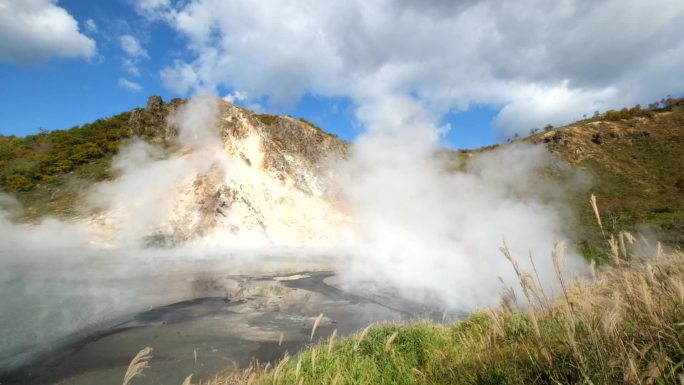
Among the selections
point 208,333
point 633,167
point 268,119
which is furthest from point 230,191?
point 633,167

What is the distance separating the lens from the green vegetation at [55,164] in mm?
19105

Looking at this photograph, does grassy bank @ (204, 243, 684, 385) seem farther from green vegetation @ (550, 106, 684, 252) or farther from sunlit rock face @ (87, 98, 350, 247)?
green vegetation @ (550, 106, 684, 252)

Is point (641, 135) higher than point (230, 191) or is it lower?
higher

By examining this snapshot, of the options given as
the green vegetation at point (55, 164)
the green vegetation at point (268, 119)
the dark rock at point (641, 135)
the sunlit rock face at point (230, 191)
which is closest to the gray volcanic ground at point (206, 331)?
the sunlit rock face at point (230, 191)

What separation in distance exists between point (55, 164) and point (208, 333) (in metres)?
21.7

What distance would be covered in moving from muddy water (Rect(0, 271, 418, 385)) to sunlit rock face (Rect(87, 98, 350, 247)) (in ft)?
25.2

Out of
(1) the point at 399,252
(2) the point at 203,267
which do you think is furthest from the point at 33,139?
(1) the point at 399,252

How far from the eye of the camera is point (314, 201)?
962 inches

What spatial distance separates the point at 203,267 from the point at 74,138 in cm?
2220

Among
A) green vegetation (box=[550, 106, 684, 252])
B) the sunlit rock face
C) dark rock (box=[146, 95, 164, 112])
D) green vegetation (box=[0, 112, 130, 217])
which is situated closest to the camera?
the sunlit rock face

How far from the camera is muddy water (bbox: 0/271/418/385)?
5230 millimetres

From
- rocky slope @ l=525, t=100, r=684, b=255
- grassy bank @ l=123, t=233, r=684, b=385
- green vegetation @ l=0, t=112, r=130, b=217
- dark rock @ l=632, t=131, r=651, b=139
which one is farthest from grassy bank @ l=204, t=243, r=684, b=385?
dark rock @ l=632, t=131, r=651, b=139

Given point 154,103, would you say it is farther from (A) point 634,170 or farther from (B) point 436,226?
(A) point 634,170

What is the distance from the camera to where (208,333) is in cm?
684
